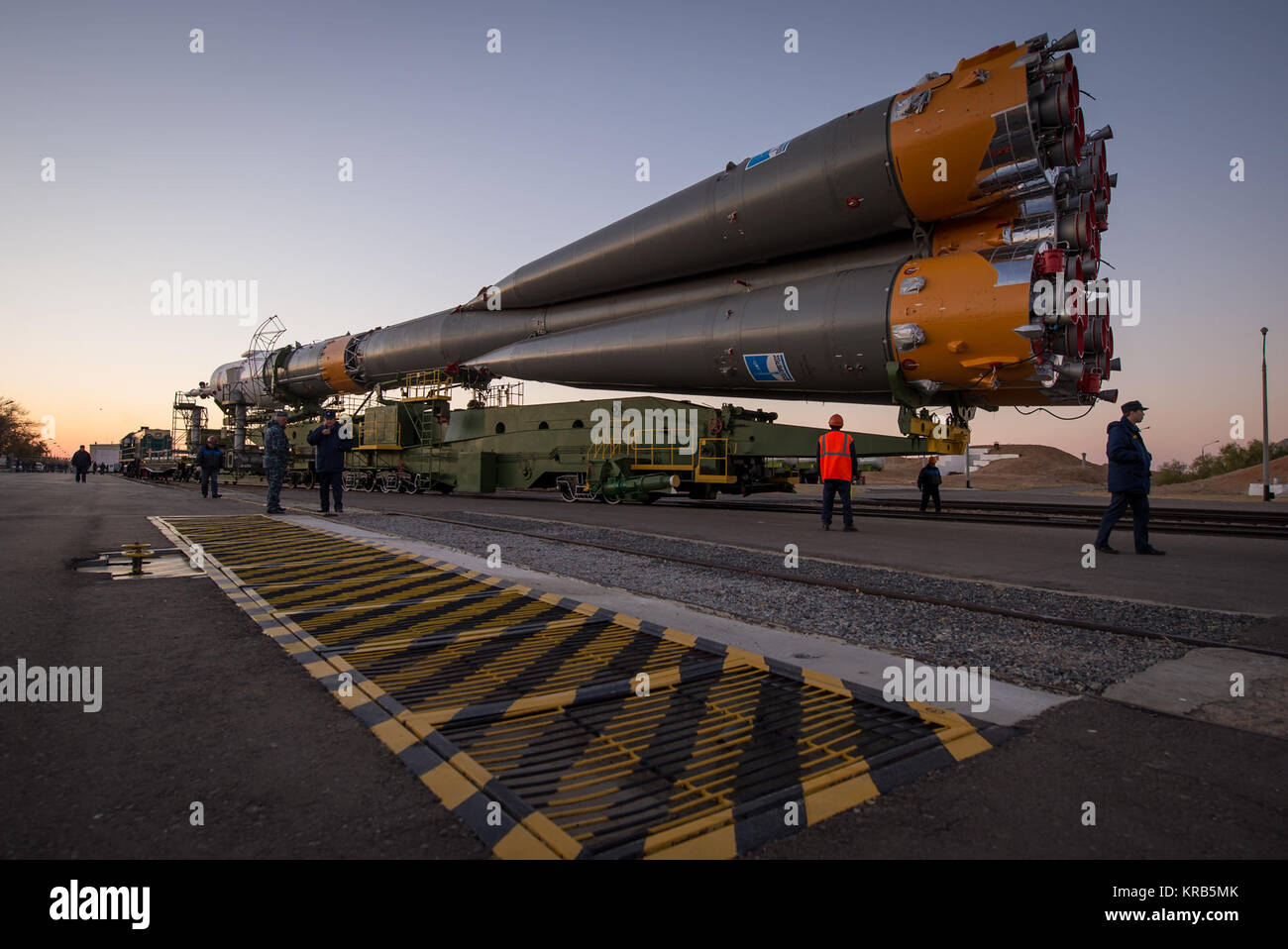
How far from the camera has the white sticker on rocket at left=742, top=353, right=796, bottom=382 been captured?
1268cm

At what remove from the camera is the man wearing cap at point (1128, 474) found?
7.15 m


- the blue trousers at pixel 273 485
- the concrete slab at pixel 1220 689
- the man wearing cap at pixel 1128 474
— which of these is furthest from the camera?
the blue trousers at pixel 273 485

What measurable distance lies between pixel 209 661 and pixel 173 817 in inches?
63.7

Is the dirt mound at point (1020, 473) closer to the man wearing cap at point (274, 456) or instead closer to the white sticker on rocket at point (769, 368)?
the white sticker on rocket at point (769, 368)

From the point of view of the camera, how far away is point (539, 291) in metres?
18.2

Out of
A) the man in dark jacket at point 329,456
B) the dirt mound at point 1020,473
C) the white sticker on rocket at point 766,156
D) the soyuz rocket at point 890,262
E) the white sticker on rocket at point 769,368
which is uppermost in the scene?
the white sticker on rocket at point 766,156

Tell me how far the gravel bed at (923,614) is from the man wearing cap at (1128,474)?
2806 millimetres

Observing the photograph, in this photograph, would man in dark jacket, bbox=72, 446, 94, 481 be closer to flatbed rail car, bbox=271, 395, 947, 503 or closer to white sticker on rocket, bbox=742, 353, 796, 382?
flatbed rail car, bbox=271, 395, 947, 503

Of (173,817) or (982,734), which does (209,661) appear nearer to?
(173,817)

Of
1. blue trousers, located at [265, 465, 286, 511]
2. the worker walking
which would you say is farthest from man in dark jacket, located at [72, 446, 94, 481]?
the worker walking

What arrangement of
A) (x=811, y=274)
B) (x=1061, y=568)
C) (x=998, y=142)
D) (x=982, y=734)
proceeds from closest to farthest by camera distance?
(x=982, y=734), (x=1061, y=568), (x=998, y=142), (x=811, y=274)

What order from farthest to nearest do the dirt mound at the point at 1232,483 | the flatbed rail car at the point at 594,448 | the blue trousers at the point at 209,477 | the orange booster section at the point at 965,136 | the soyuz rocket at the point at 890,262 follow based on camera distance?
the dirt mound at the point at 1232,483
the blue trousers at the point at 209,477
the flatbed rail car at the point at 594,448
the soyuz rocket at the point at 890,262
the orange booster section at the point at 965,136

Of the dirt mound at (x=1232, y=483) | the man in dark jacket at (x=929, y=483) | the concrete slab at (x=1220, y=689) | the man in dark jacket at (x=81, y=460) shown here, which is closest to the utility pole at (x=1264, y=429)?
the dirt mound at (x=1232, y=483)
